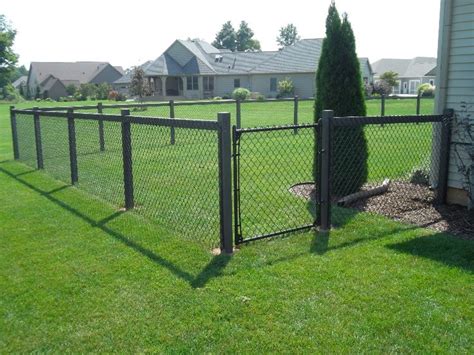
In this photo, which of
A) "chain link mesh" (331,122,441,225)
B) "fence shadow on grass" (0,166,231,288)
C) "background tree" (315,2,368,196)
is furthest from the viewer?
"background tree" (315,2,368,196)

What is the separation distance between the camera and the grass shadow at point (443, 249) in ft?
14.7

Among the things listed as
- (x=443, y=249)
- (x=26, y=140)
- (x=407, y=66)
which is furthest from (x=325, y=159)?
(x=407, y=66)

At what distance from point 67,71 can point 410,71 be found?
52.0 meters

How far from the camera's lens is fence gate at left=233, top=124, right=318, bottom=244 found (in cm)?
503

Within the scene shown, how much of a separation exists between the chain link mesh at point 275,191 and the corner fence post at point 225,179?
252 mm

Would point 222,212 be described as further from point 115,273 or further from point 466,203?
point 466,203

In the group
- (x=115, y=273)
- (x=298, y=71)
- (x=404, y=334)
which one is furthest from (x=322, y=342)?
(x=298, y=71)

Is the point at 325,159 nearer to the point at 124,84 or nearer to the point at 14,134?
the point at 14,134

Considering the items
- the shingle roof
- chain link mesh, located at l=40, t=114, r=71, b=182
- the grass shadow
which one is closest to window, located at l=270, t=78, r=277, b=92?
chain link mesh, located at l=40, t=114, r=71, b=182

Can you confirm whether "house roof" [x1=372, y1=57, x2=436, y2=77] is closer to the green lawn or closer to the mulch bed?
the mulch bed

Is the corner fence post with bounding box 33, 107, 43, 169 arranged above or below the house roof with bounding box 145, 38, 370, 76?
below

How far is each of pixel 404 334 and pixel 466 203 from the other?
3.68 metres

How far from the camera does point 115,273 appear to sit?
4379 mm

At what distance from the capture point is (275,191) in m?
7.33
